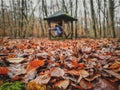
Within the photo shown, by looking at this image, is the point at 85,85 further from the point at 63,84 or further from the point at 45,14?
the point at 45,14

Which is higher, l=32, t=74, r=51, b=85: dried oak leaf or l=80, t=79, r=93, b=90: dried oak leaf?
l=32, t=74, r=51, b=85: dried oak leaf

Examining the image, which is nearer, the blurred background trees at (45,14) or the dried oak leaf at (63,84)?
Result: the dried oak leaf at (63,84)

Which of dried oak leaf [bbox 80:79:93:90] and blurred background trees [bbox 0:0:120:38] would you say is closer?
dried oak leaf [bbox 80:79:93:90]

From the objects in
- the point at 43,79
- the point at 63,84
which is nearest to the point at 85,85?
the point at 63,84

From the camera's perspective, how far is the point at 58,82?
170 cm

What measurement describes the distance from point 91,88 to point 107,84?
0.49ft

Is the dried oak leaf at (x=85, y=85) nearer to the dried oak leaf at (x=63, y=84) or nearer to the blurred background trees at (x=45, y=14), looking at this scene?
the dried oak leaf at (x=63, y=84)

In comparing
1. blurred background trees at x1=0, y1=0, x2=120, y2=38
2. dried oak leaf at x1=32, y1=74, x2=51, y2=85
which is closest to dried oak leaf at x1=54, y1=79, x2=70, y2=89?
dried oak leaf at x1=32, y1=74, x2=51, y2=85

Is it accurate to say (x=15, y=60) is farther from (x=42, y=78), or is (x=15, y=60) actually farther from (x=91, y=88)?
(x=91, y=88)

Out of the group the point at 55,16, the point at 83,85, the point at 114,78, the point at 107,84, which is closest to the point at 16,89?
the point at 83,85

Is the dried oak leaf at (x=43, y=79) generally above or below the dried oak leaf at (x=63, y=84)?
above

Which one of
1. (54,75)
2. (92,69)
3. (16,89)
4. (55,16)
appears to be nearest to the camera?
(16,89)

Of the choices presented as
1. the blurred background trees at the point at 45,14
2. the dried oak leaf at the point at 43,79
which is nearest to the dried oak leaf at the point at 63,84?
the dried oak leaf at the point at 43,79

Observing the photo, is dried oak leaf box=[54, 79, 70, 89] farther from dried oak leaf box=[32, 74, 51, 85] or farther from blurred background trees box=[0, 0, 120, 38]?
blurred background trees box=[0, 0, 120, 38]
